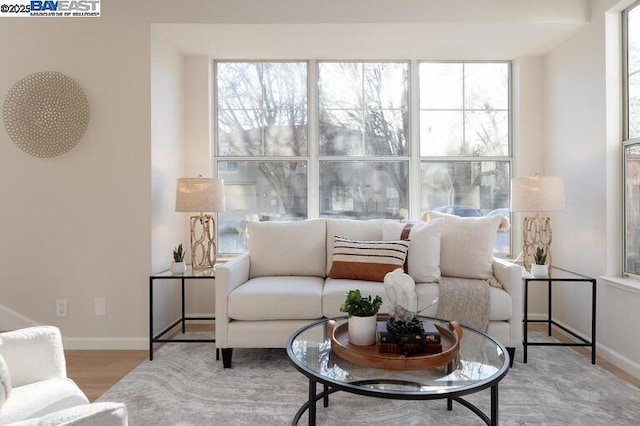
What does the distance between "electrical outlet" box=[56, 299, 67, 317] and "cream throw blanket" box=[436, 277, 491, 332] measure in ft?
9.19

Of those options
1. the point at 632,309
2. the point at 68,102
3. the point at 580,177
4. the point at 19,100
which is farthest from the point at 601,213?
the point at 19,100

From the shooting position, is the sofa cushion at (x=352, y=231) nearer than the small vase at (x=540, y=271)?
No

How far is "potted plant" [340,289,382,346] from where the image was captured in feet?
5.49

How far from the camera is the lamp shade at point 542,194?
2801 millimetres

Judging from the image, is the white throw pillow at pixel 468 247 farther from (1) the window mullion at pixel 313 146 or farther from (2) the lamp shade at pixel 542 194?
(1) the window mullion at pixel 313 146

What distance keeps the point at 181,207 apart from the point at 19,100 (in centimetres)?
147

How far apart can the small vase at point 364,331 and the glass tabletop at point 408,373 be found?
0.39 ft

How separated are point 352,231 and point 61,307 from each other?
236cm

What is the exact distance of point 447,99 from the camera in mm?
3592

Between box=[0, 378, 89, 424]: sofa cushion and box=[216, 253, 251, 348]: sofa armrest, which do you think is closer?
box=[0, 378, 89, 424]: sofa cushion

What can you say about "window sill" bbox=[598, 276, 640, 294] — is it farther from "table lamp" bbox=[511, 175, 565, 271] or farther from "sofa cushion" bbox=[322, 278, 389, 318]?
"sofa cushion" bbox=[322, 278, 389, 318]

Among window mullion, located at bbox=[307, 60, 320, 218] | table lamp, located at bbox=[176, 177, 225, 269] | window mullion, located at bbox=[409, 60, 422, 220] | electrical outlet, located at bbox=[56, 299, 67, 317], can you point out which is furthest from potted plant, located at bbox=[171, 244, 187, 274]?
window mullion, located at bbox=[409, 60, 422, 220]

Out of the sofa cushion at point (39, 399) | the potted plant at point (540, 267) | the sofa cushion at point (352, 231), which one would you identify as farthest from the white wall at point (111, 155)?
the sofa cushion at point (39, 399)

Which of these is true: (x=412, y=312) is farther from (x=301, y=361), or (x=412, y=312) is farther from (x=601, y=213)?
(x=601, y=213)
